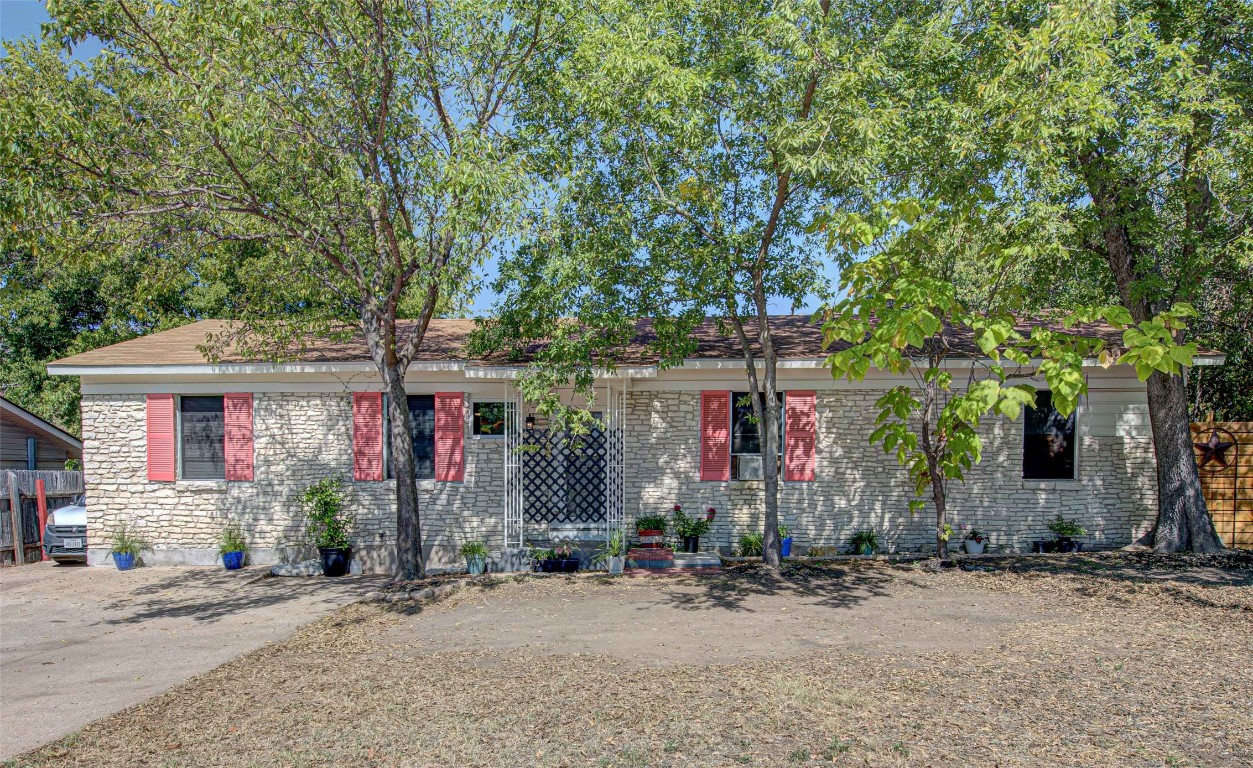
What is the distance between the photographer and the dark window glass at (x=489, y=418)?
12.0 meters

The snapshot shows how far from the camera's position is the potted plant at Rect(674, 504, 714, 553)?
11633 millimetres

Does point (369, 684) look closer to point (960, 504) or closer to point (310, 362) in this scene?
point (310, 362)

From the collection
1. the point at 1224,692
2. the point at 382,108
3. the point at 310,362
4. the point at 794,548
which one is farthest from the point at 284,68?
the point at 1224,692

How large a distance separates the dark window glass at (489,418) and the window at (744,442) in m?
3.50

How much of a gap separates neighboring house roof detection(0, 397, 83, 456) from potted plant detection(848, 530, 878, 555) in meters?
15.5

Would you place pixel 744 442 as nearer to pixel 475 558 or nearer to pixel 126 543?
pixel 475 558

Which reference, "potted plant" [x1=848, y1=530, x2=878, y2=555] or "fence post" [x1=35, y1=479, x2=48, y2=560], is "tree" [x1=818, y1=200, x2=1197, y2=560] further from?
"fence post" [x1=35, y1=479, x2=48, y2=560]

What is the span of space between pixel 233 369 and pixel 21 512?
5.21 m

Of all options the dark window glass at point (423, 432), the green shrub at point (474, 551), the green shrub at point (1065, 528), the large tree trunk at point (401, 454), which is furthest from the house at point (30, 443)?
the green shrub at point (1065, 528)

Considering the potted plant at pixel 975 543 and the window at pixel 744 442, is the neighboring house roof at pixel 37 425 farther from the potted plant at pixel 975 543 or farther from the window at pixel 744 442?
the potted plant at pixel 975 543

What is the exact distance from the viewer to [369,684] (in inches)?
245

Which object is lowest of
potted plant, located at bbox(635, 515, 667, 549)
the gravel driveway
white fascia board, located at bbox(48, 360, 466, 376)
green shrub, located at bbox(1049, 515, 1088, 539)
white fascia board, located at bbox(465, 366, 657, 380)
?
the gravel driveway

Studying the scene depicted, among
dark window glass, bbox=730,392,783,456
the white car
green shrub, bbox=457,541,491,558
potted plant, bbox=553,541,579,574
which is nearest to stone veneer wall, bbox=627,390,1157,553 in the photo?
dark window glass, bbox=730,392,783,456

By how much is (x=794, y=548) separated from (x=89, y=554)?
36.0ft
